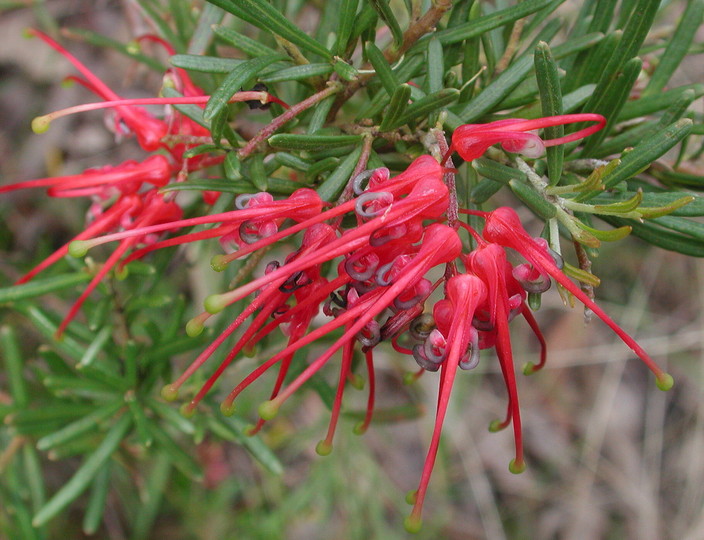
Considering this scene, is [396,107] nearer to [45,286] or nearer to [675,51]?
[675,51]

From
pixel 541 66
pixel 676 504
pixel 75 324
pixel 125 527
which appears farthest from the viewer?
pixel 676 504

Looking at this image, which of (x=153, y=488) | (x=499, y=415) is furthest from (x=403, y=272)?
(x=499, y=415)

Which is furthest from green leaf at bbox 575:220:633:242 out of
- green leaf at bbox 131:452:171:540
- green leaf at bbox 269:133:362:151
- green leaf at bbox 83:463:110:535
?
green leaf at bbox 131:452:171:540

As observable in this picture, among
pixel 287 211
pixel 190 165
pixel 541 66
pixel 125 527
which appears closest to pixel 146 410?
pixel 190 165

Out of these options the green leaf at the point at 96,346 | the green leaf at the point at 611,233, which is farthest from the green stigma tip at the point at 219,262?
the green leaf at the point at 96,346

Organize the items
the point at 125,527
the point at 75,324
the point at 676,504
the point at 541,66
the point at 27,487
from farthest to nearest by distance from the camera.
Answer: the point at 676,504 → the point at 125,527 → the point at 27,487 → the point at 75,324 → the point at 541,66

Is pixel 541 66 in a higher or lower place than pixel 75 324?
higher

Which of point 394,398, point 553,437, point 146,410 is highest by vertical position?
point 146,410

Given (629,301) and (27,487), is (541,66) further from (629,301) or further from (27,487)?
(629,301)

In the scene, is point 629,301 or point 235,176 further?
point 629,301
